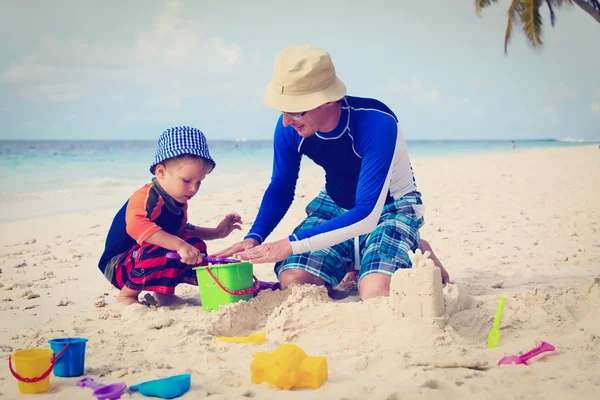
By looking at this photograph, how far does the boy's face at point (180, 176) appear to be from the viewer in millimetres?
2875

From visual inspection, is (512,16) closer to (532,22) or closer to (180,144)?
(532,22)

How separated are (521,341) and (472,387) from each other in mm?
530

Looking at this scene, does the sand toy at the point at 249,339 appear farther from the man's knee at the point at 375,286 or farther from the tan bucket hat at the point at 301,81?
the tan bucket hat at the point at 301,81

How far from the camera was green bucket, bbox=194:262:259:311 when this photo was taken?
8.63ft

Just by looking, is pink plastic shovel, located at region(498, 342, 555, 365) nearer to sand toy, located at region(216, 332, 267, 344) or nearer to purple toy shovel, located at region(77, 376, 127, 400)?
sand toy, located at region(216, 332, 267, 344)

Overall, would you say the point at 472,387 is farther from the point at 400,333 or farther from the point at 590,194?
the point at 590,194

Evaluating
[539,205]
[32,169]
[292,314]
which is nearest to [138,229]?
[292,314]

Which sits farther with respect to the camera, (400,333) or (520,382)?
(400,333)

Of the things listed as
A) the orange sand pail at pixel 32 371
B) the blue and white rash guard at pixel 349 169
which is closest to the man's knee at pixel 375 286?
the blue and white rash guard at pixel 349 169

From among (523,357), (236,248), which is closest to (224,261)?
(236,248)

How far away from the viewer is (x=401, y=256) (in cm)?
281

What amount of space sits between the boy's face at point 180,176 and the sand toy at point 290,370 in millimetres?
1323

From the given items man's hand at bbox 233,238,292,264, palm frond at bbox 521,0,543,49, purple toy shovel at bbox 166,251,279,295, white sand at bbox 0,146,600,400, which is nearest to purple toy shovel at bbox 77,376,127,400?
white sand at bbox 0,146,600,400

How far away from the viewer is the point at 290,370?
1.73 metres
